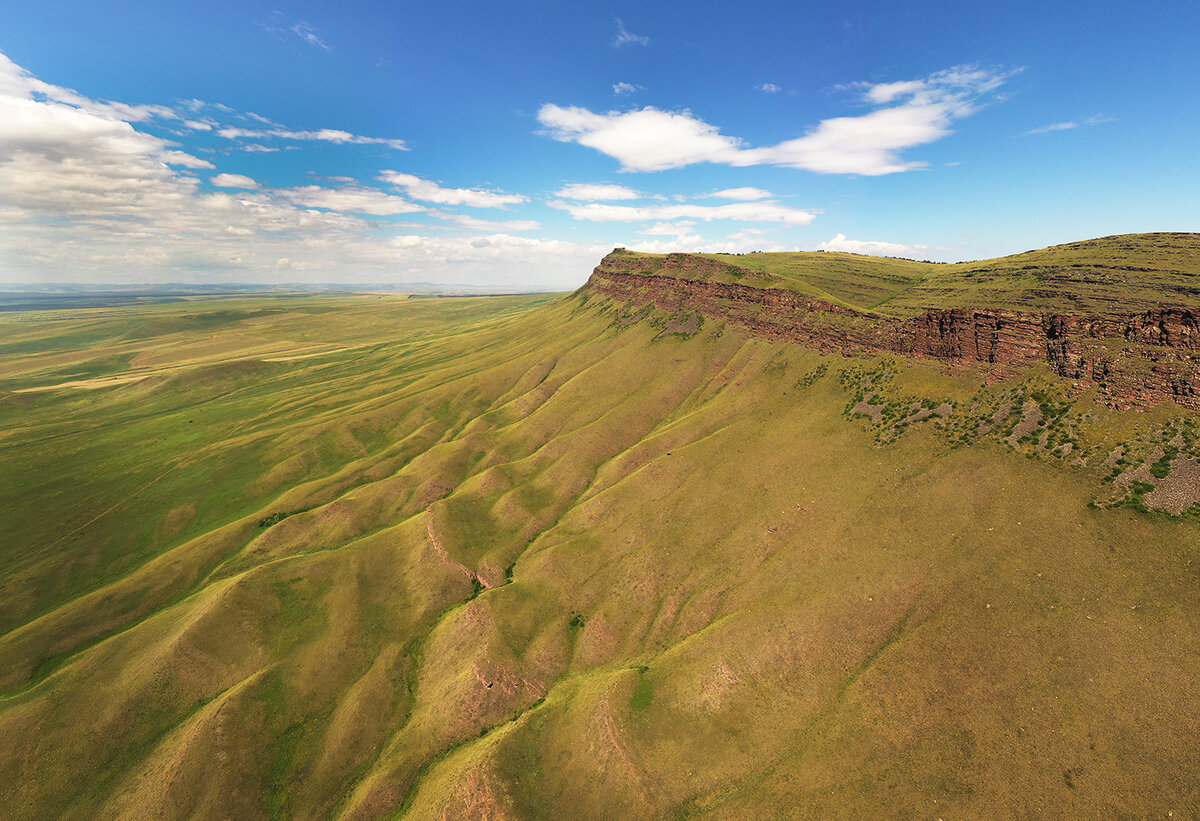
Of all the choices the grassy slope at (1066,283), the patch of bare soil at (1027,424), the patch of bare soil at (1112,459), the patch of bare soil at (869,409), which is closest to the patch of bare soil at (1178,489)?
the patch of bare soil at (1112,459)

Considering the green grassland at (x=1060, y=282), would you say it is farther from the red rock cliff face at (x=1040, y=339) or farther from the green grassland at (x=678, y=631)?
the green grassland at (x=678, y=631)

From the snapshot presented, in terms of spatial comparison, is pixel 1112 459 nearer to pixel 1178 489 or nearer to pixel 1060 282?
pixel 1178 489

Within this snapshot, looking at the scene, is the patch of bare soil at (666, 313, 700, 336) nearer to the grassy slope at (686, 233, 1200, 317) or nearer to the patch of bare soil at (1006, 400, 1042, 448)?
the grassy slope at (686, 233, 1200, 317)

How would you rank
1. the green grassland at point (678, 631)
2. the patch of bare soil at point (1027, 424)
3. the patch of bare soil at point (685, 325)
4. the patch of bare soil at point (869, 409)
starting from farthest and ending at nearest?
the patch of bare soil at point (685, 325) < the patch of bare soil at point (869, 409) < the patch of bare soil at point (1027, 424) < the green grassland at point (678, 631)

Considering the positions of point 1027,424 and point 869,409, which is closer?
point 1027,424

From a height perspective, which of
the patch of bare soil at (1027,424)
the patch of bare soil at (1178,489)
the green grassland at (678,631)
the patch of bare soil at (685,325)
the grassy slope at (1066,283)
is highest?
the grassy slope at (1066,283)

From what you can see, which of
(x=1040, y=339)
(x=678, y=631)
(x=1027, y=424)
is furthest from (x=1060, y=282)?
(x=678, y=631)
